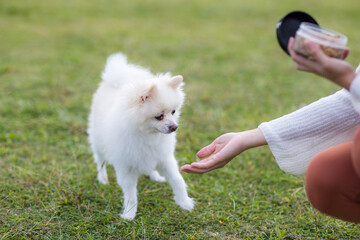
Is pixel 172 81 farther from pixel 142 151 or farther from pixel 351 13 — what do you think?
pixel 351 13

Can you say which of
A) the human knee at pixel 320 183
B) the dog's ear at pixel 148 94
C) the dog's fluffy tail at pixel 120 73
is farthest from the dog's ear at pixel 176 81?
the human knee at pixel 320 183

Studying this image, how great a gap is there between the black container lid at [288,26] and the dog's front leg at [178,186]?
1240mm

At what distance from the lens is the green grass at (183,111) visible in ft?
8.07

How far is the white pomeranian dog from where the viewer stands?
241 centimetres

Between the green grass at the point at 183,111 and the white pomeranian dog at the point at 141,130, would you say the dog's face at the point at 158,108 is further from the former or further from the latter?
the green grass at the point at 183,111

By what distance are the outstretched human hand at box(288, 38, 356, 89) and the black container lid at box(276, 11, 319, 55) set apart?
154mm

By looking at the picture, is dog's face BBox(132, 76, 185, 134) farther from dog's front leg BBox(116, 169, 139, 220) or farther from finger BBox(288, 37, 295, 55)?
finger BBox(288, 37, 295, 55)

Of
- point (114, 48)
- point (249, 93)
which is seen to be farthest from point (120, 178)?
point (114, 48)

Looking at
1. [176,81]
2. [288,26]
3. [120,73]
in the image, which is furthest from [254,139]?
[120,73]

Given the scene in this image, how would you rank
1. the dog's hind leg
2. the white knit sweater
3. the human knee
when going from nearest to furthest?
the human knee, the white knit sweater, the dog's hind leg

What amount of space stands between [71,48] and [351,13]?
6.97m

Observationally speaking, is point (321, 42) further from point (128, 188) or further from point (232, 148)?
point (128, 188)

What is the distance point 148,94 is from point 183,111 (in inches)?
74.3

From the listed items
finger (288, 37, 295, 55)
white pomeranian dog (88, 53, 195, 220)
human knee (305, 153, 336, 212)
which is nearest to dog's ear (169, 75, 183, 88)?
white pomeranian dog (88, 53, 195, 220)
